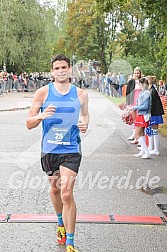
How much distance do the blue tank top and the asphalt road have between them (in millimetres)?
1012

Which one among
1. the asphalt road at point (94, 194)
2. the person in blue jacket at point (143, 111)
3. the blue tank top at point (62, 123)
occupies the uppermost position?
the blue tank top at point (62, 123)

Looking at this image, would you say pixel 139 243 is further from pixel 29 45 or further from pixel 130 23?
pixel 130 23

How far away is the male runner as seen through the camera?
15.7 ft

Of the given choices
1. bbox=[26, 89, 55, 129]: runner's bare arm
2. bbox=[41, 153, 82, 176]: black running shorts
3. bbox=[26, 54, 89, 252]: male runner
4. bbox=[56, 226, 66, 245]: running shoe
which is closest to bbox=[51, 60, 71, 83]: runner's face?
bbox=[26, 54, 89, 252]: male runner

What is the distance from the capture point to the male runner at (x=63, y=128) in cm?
477

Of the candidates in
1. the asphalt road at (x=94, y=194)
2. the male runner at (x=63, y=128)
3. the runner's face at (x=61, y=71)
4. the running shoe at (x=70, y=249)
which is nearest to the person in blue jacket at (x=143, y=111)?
the asphalt road at (x=94, y=194)

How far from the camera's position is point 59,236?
5.09 meters

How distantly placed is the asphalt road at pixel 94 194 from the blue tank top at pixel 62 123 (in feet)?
3.32

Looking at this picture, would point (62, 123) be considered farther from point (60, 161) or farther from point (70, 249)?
point (70, 249)

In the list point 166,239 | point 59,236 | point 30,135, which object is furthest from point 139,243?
point 30,135

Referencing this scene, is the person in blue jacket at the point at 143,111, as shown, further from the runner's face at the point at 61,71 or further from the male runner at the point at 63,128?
the runner's face at the point at 61,71

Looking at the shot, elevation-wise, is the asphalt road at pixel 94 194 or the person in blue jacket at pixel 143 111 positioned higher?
the person in blue jacket at pixel 143 111

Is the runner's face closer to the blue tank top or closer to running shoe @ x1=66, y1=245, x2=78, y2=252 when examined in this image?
the blue tank top

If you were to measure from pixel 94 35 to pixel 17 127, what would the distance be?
4650 cm
